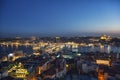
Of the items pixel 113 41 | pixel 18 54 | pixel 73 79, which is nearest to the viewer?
pixel 73 79

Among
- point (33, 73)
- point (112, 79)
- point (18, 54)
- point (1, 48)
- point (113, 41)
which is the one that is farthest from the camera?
point (113, 41)

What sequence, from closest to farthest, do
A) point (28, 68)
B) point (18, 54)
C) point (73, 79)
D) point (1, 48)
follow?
point (73, 79), point (28, 68), point (18, 54), point (1, 48)

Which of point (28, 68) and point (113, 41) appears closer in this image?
point (28, 68)

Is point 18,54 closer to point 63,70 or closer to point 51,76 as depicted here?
point 63,70

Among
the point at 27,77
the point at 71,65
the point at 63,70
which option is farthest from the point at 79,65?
the point at 27,77

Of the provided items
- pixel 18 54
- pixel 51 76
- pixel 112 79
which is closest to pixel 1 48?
pixel 18 54

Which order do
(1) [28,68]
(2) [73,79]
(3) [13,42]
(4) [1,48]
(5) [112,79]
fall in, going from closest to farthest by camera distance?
(5) [112,79] → (2) [73,79] → (1) [28,68] → (4) [1,48] → (3) [13,42]

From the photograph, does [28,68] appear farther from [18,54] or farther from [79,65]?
[18,54]
